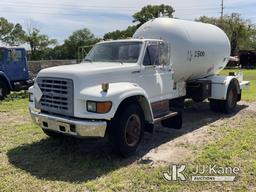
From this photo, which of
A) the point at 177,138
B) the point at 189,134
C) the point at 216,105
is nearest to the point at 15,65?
the point at 216,105

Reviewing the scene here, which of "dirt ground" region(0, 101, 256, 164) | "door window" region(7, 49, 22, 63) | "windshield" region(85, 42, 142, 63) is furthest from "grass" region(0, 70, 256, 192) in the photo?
"door window" region(7, 49, 22, 63)

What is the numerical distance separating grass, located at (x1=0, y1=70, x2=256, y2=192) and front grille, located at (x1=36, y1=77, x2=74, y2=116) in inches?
36.7

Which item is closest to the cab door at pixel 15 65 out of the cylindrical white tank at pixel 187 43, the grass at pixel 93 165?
the grass at pixel 93 165

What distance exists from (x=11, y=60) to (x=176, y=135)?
10486 mm

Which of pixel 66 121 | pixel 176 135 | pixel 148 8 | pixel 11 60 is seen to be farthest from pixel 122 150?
pixel 148 8

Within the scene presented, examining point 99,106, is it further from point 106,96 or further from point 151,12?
point 151,12

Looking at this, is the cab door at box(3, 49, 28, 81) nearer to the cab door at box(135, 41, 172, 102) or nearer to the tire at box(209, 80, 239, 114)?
the tire at box(209, 80, 239, 114)

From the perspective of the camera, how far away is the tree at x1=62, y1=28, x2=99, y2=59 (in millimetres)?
72562

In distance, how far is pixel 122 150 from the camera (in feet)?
20.8

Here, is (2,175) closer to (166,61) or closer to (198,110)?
(166,61)

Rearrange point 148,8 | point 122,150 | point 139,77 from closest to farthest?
1. point 122,150
2. point 139,77
3. point 148,8

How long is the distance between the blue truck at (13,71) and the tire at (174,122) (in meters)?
9.32

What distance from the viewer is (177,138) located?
310 inches

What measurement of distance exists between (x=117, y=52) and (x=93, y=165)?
2.75 meters
